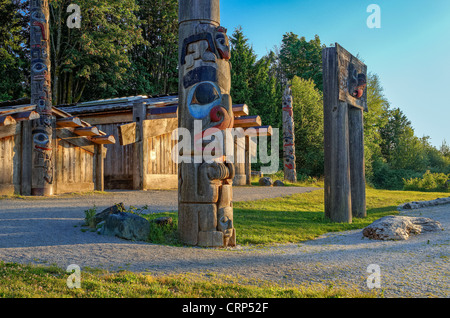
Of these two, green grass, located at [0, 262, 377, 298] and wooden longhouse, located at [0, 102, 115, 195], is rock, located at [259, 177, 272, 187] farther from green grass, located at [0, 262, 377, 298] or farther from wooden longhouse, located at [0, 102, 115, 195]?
green grass, located at [0, 262, 377, 298]

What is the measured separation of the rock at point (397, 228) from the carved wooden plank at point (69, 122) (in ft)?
32.7

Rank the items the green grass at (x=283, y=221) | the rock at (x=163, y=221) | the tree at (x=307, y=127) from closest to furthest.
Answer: the rock at (x=163, y=221), the green grass at (x=283, y=221), the tree at (x=307, y=127)

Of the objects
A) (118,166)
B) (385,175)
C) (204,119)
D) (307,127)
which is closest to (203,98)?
(204,119)

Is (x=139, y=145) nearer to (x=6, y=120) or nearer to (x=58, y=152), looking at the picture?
(x=58, y=152)

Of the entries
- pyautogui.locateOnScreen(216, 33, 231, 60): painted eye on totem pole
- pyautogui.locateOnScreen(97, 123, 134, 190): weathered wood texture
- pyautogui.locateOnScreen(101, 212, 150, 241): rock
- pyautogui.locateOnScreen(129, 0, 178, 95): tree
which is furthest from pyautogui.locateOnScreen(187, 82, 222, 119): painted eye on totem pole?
pyautogui.locateOnScreen(129, 0, 178, 95): tree

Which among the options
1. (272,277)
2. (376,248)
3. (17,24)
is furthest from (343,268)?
(17,24)

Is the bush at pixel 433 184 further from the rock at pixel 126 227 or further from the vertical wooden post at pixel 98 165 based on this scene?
the rock at pixel 126 227

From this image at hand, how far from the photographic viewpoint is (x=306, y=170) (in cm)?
3275

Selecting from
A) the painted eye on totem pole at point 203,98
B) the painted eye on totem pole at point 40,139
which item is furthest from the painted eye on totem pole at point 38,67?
the painted eye on totem pole at point 203,98

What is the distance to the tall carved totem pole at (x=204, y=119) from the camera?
635 cm

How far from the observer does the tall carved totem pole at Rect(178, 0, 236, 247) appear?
635 cm

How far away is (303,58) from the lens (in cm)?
4050

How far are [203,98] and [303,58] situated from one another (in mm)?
36370

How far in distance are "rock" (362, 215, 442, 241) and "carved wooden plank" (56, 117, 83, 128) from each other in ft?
32.7
